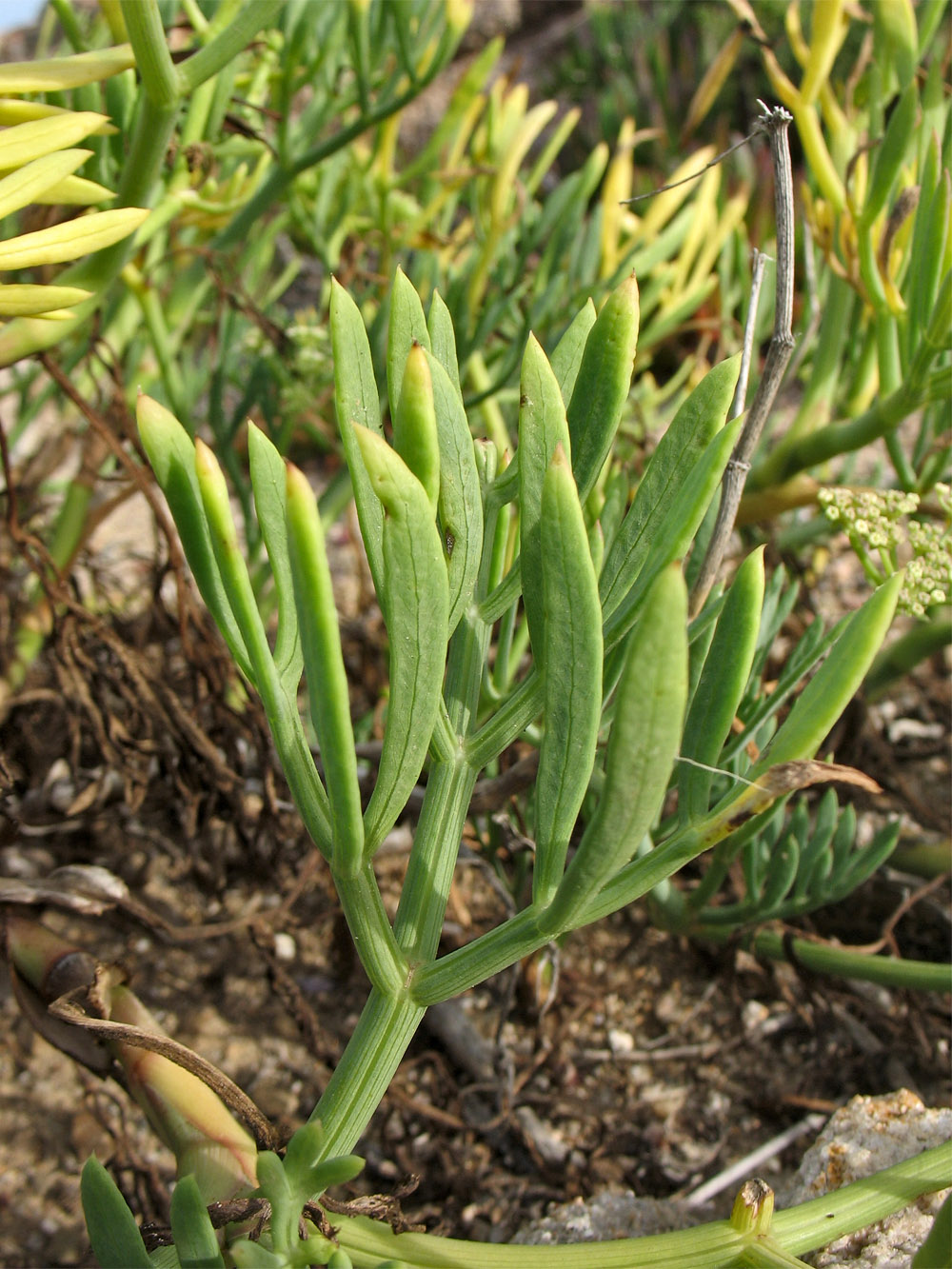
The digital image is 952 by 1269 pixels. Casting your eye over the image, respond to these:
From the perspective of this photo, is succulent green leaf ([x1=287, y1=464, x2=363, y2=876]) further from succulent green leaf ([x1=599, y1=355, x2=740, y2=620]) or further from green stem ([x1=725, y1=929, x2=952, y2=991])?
green stem ([x1=725, y1=929, x2=952, y2=991])

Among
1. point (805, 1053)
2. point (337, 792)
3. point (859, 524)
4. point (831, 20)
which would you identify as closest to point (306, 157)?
point (831, 20)

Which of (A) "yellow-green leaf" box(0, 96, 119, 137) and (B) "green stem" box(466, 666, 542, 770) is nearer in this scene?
(B) "green stem" box(466, 666, 542, 770)

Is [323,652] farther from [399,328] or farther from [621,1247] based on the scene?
[621,1247]

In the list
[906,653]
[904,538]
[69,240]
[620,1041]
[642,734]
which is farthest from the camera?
[906,653]

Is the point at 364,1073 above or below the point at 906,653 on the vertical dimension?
above

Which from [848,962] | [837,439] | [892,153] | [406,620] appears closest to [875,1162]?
[848,962]

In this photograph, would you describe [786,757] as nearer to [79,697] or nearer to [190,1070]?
[190,1070]

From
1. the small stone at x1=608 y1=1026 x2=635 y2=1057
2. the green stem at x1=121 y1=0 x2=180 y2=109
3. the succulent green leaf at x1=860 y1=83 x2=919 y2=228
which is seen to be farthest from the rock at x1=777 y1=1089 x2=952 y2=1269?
the green stem at x1=121 y1=0 x2=180 y2=109
